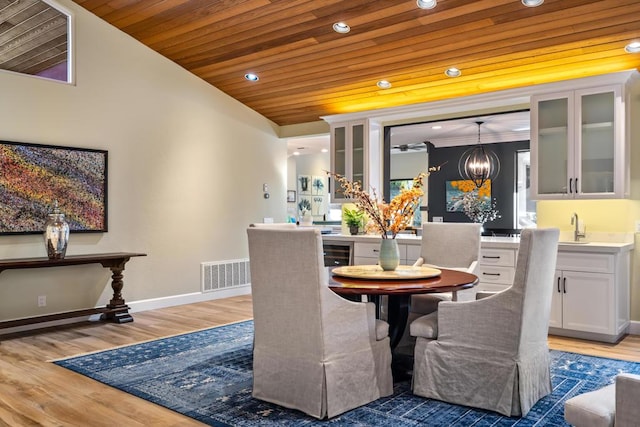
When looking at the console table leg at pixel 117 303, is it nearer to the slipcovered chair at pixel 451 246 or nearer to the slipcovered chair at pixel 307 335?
the slipcovered chair at pixel 307 335

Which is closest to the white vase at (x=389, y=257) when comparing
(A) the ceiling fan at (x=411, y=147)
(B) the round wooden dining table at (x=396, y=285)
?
(B) the round wooden dining table at (x=396, y=285)

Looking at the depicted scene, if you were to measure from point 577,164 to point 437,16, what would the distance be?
1.82 metres

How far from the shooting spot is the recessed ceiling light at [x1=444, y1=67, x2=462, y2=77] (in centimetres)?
493

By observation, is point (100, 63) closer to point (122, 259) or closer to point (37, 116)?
point (37, 116)

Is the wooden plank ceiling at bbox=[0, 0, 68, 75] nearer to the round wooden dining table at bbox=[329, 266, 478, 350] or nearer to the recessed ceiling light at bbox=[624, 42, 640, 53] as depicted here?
the round wooden dining table at bbox=[329, 266, 478, 350]

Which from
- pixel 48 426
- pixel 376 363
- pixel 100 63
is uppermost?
pixel 100 63

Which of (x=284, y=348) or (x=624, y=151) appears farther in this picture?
(x=624, y=151)

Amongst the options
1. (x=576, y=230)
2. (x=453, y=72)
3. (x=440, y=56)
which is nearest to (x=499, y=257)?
(x=576, y=230)

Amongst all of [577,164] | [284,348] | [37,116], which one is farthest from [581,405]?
[37,116]

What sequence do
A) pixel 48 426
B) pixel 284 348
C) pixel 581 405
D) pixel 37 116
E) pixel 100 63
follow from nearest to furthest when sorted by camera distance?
pixel 581 405 < pixel 48 426 < pixel 284 348 < pixel 37 116 < pixel 100 63

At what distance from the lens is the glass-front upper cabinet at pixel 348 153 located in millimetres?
6207

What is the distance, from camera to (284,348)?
2822 mm

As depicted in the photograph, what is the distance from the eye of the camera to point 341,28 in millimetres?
4598

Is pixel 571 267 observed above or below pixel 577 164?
below
